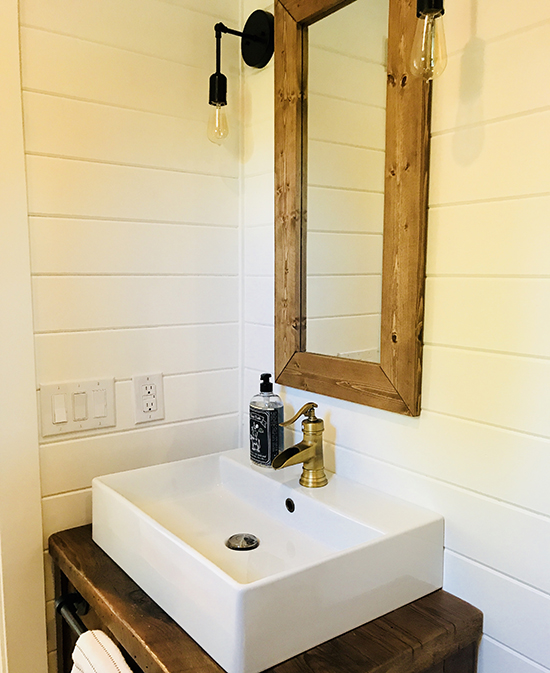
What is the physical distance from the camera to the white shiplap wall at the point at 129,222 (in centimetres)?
121

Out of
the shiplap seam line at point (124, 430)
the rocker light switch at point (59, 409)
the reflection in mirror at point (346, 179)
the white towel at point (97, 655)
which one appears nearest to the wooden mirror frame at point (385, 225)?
the reflection in mirror at point (346, 179)

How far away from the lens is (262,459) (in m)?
1.30

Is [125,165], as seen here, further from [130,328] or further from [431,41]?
[431,41]

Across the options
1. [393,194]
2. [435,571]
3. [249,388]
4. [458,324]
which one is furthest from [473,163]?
[249,388]

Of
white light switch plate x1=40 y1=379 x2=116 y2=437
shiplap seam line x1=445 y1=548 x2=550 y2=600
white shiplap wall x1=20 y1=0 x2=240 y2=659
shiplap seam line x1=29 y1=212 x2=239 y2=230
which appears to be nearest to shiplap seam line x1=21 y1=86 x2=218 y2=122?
white shiplap wall x1=20 y1=0 x2=240 y2=659

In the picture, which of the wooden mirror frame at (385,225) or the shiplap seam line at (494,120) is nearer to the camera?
the shiplap seam line at (494,120)

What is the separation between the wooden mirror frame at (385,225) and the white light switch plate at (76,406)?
0.40m

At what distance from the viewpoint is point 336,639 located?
0.88 m

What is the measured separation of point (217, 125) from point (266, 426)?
0.70 meters

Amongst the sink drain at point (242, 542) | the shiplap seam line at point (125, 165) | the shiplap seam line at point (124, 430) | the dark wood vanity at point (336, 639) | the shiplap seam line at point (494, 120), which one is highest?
the shiplap seam line at point (125, 165)

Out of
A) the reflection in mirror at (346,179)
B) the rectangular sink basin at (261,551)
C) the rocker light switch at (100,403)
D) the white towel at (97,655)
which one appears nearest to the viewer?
the rectangular sink basin at (261,551)

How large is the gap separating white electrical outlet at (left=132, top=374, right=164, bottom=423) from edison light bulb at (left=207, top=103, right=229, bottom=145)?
0.58 m

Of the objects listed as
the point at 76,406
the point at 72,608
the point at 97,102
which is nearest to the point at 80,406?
the point at 76,406

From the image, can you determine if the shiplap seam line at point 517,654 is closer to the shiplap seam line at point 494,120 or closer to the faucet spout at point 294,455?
the faucet spout at point 294,455
